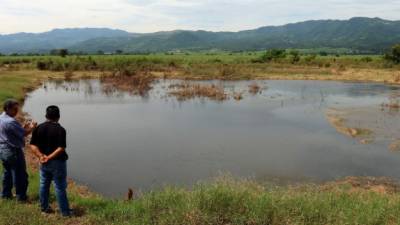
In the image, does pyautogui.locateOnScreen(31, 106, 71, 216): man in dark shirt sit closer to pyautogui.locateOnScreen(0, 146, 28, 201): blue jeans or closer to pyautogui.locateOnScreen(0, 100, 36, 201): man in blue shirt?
pyautogui.locateOnScreen(0, 100, 36, 201): man in blue shirt

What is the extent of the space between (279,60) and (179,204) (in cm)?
7017

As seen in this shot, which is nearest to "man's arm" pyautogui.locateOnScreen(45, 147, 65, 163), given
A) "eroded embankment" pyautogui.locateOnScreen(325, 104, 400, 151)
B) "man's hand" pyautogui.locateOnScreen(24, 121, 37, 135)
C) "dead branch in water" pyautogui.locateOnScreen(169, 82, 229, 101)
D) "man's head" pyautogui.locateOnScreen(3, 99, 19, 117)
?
"man's hand" pyautogui.locateOnScreen(24, 121, 37, 135)

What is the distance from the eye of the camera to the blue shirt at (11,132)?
8.19 m

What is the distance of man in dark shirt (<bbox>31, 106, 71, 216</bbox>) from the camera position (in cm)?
761

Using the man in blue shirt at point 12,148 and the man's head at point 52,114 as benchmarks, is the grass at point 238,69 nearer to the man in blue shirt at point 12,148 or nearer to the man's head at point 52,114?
the man in blue shirt at point 12,148

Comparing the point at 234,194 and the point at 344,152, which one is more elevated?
the point at 234,194

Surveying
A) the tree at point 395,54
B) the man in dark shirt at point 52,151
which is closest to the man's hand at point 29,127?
the man in dark shirt at point 52,151

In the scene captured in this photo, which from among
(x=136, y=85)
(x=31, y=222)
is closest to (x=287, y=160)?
(x=31, y=222)

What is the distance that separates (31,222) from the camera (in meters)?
7.27

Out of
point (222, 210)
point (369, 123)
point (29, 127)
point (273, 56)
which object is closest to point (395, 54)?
point (273, 56)

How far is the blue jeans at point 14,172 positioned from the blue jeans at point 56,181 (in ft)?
2.86

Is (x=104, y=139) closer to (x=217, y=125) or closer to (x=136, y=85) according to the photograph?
(x=217, y=125)

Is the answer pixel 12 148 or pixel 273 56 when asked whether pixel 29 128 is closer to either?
pixel 12 148

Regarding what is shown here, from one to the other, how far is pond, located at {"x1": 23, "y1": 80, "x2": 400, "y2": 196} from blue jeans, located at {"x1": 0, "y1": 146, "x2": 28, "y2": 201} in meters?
3.76
